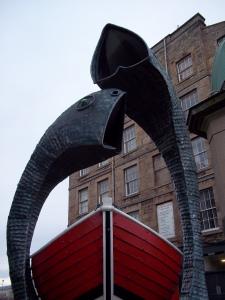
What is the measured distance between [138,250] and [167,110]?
197cm

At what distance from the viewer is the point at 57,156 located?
470 cm

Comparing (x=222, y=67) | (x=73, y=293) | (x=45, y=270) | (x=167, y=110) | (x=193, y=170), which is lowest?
(x=73, y=293)

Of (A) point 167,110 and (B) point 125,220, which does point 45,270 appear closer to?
(B) point 125,220

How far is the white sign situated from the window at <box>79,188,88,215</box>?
20.6ft

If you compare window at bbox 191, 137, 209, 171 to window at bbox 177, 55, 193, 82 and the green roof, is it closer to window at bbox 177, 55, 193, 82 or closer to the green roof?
window at bbox 177, 55, 193, 82

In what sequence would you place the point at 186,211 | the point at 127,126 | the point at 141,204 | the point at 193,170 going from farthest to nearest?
1. the point at 127,126
2. the point at 141,204
3. the point at 193,170
4. the point at 186,211

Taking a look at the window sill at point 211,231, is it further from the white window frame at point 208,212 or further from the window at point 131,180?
the window at point 131,180

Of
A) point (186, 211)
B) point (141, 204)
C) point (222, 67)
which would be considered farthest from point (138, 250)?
point (141, 204)

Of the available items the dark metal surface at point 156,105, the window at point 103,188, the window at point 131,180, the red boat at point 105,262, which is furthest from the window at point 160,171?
the red boat at point 105,262

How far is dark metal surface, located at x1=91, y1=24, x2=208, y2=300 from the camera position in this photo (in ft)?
14.2

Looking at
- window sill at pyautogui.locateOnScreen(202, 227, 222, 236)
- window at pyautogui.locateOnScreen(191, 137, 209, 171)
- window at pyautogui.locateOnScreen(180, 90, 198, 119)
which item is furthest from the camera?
window at pyautogui.locateOnScreen(180, 90, 198, 119)

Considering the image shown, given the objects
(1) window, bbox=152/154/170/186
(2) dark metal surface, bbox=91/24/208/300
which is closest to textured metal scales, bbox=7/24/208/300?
(2) dark metal surface, bbox=91/24/208/300

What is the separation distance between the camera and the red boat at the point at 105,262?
4281 millimetres

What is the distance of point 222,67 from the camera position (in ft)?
23.8
